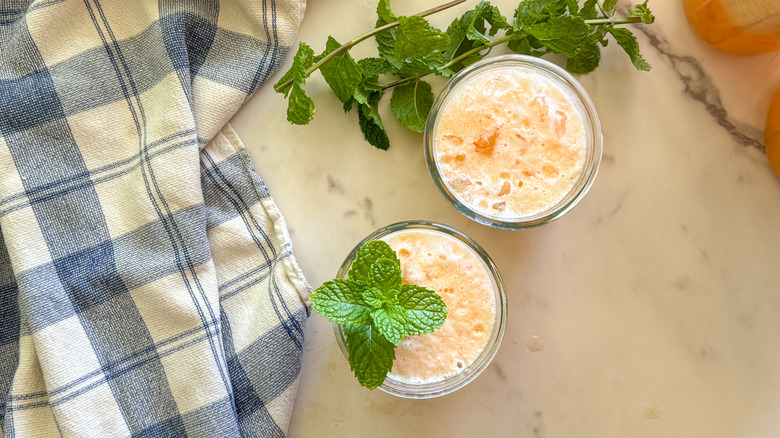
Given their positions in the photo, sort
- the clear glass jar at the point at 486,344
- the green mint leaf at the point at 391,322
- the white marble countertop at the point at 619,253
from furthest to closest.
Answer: the white marble countertop at the point at 619,253 < the clear glass jar at the point at 486,344 < the green mint leaf at the point at 391,322

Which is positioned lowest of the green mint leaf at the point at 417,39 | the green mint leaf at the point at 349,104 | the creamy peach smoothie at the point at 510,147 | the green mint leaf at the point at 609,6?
the creamy peach smoothie at the point at 510,147

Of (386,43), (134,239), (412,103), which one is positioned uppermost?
(386,43)

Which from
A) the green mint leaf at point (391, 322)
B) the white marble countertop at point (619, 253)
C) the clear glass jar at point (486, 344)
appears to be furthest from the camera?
the white marble countertop at point (619, 253)

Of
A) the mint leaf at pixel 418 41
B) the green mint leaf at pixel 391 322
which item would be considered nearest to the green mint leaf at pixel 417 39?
the mint leaf at pixel 418 41

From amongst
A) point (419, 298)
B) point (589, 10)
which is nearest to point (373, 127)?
point (419, 298)

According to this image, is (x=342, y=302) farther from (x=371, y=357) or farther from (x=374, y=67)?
(x=374, y=67)

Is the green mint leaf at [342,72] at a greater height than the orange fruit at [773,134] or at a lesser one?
greater

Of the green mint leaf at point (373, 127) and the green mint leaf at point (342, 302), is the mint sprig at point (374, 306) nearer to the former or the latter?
the green mint leaf at point (342, 302)
